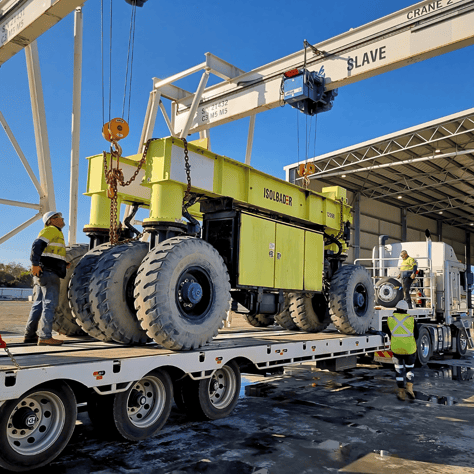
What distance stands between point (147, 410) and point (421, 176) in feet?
82.3

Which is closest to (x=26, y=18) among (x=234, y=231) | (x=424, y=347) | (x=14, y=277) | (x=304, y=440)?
(x=234, y=231)

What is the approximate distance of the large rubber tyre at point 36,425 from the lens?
3758 mm

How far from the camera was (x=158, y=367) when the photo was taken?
5.01m

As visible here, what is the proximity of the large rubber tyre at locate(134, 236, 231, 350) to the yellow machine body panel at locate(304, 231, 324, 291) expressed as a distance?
7.84 ft

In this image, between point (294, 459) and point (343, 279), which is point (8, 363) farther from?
point (343, 279)

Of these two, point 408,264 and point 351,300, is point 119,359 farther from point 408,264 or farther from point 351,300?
point 408,264

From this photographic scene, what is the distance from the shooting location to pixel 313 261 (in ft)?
27.3

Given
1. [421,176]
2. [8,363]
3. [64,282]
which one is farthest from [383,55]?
[421,176]

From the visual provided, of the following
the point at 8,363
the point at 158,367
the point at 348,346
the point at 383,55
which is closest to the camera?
the point at 8,363

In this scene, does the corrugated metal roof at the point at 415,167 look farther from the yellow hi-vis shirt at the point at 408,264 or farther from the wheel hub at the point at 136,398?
the wheel hub at the point at 136,398

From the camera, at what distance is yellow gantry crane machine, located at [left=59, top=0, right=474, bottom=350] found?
5684mm

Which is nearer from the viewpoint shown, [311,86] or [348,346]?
[348,346]

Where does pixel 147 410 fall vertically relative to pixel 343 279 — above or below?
below

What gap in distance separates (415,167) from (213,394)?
2327 centimetres
